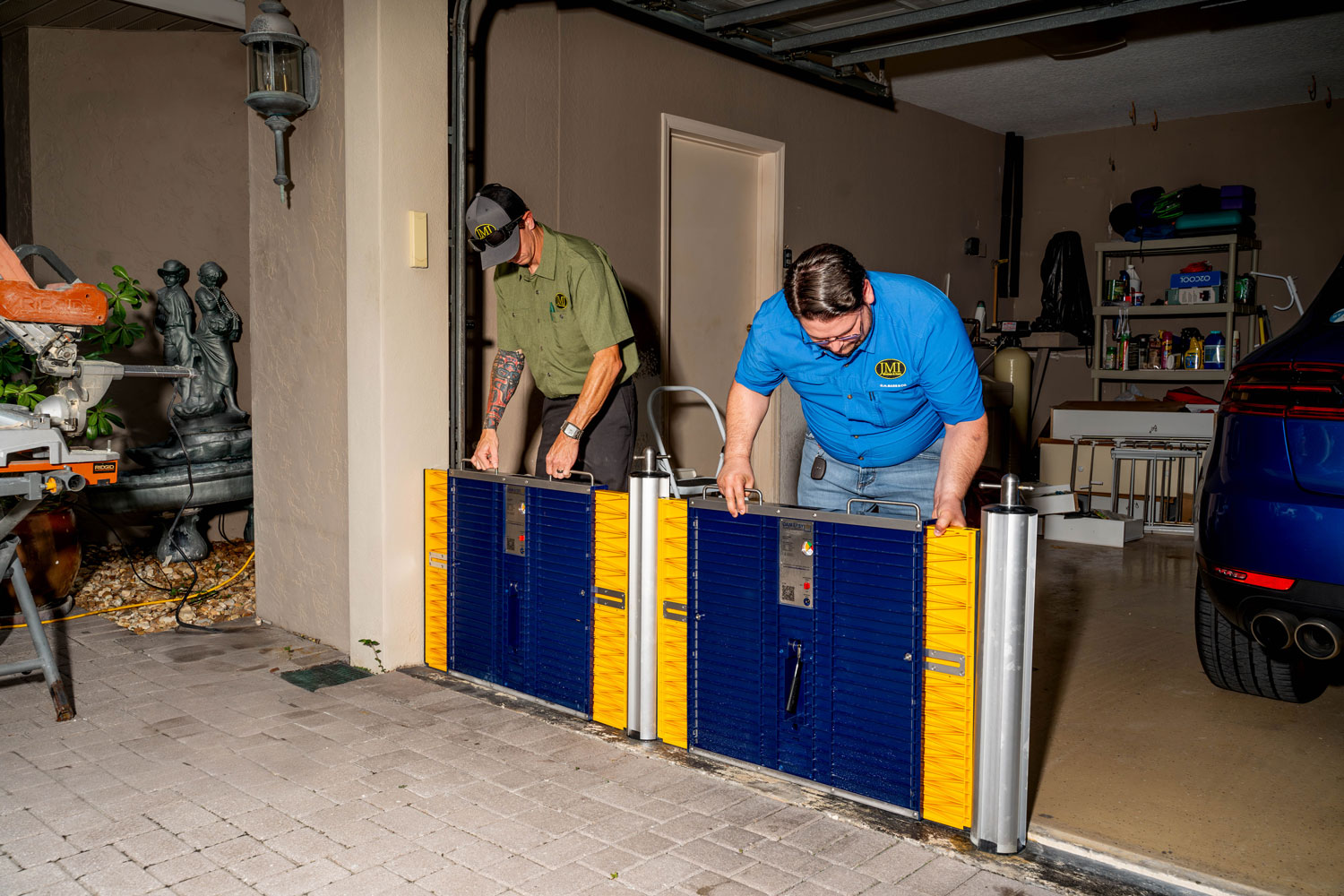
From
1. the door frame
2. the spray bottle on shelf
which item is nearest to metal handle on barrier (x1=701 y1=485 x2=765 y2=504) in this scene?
the door frame

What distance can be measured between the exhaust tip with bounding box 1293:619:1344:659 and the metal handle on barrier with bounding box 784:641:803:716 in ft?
3.73

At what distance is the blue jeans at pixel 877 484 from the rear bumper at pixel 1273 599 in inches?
28.4

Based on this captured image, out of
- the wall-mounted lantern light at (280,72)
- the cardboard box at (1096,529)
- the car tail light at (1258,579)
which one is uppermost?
the wall-mounted lantern light at (280,72)

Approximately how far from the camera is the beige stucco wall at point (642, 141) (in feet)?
15.0

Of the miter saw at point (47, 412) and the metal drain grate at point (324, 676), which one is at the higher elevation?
the miter saw at point (47, 412)

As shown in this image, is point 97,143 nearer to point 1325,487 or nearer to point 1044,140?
point 1325,487

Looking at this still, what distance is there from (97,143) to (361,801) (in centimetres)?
493

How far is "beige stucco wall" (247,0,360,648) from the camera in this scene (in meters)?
3.72

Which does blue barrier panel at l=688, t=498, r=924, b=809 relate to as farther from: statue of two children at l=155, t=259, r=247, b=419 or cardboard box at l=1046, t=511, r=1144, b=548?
cardboard box at l=1046, t=511, r=1144, b=548

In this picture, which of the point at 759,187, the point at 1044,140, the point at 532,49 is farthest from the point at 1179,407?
the point at 532,49

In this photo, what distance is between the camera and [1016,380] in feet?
26.8

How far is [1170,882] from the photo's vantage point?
6.82ft

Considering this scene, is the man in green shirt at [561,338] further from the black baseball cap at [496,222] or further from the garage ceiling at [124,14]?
the garage ceiling at [124,14]

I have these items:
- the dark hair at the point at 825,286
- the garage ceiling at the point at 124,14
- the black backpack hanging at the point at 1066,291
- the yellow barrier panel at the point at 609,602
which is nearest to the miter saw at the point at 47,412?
the yellow barrier panel at the point at 609,602
